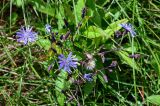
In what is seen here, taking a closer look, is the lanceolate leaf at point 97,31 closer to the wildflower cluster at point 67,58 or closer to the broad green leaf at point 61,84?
the wildflower cluster at point 67,58

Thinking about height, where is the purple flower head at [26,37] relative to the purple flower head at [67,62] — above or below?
above

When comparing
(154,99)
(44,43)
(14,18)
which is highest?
(14,18)

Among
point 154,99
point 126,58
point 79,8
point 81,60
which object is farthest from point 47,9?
point 154,99

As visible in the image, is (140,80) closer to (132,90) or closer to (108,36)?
(132,90)

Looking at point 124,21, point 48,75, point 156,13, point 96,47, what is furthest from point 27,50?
point 156,13

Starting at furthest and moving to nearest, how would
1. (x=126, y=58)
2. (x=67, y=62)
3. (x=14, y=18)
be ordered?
(x=14, y=18) → (x=126, y=58) → (x=67, y=62)

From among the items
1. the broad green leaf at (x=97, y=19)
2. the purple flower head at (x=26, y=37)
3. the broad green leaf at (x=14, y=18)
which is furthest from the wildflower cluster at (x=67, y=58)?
the broad green leaf at (x=14, y=18)

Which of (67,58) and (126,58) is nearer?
(67,58)

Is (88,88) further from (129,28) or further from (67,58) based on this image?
(129,28)
